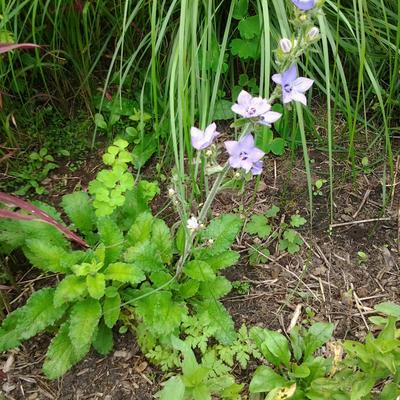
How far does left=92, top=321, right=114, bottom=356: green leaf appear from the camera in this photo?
5.58ft

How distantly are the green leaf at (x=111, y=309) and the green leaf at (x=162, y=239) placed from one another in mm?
206

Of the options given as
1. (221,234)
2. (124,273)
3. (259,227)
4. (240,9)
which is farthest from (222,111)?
(124,273)

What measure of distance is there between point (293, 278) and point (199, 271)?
438 mm

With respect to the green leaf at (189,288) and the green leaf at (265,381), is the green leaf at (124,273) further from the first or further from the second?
the green leaf at (265,381)

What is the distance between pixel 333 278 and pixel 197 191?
59 centimetres

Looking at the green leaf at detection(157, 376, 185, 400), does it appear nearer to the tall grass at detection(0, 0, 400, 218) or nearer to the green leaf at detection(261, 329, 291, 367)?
the green leaf at detection(261, 329, 291, 367)

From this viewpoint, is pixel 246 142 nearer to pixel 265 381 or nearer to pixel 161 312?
pixel 161 312

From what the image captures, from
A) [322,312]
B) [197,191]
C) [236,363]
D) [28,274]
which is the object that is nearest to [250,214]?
[197,191]

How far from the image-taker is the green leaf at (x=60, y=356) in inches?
63.5

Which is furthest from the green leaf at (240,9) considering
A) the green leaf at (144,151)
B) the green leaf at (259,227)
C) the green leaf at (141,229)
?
the green leaf at (141,229)

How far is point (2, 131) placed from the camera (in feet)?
7.19

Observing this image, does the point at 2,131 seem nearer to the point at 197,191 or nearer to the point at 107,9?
the point at 107,9

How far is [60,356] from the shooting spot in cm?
163

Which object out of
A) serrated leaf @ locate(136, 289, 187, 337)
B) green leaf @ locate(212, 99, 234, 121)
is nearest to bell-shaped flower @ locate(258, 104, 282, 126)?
serrated leaf @ locate(136, 289, 187, 337)
